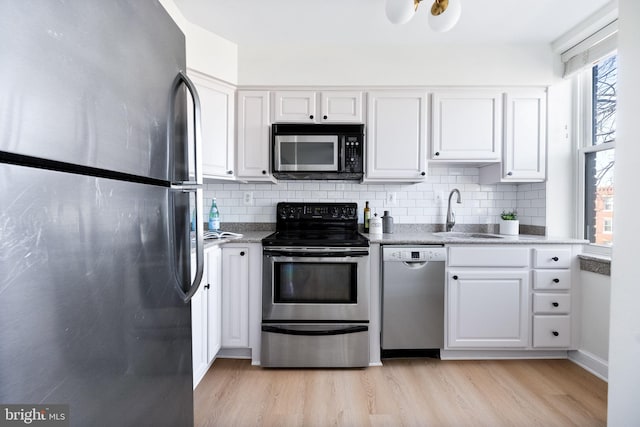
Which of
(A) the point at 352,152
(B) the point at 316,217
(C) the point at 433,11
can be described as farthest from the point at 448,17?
(B) the point at 316,217

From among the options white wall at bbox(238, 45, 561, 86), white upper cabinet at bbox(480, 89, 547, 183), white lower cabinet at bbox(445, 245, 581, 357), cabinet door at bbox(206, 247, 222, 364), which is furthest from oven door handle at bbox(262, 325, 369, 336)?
white wall at bbox(238, 45, 561, 86)

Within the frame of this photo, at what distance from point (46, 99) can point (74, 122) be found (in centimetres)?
5

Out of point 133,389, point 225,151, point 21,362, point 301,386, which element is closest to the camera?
point 21,362

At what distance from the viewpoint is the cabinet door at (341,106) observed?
Answer: 2408mm

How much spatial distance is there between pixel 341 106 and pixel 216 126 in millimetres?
1015

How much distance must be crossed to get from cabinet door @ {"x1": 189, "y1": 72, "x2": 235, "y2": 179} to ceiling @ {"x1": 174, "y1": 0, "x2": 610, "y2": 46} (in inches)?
16.6

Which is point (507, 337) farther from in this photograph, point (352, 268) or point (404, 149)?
point (404, 149)

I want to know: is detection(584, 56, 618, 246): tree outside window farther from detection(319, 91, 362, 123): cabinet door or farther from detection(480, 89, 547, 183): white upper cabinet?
detection(319, 91, 362, 123): cabinet door

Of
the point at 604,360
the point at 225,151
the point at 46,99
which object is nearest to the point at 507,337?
the point at 604,360

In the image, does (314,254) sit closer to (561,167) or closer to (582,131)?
(561,167)

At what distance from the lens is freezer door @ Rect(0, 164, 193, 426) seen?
0.42 m

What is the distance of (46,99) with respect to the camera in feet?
1.51

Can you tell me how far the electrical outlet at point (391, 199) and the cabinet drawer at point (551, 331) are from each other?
1.39m

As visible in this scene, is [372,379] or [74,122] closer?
[74,122]
